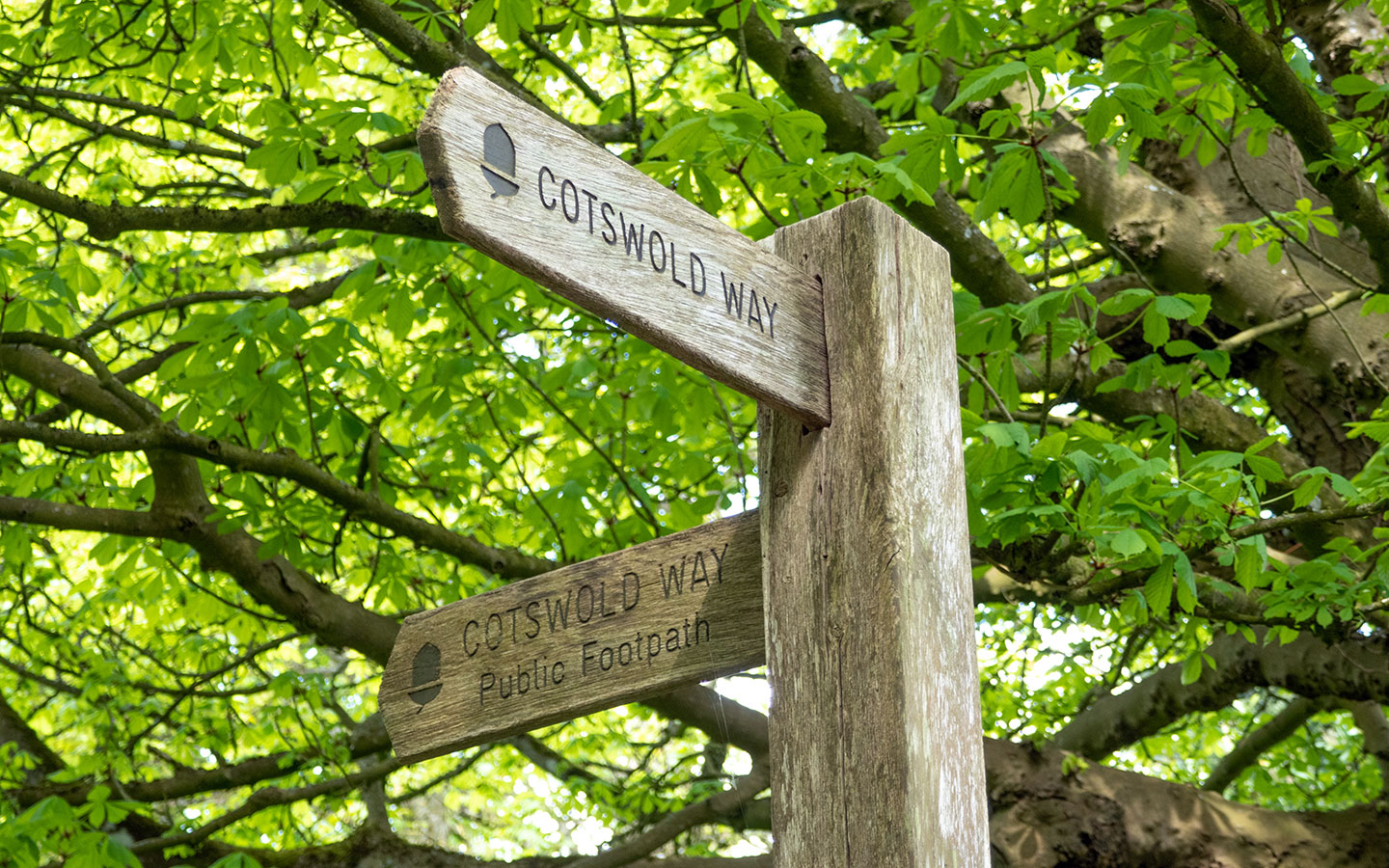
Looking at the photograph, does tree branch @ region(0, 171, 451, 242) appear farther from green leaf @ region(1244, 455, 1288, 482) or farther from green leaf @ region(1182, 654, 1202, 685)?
green leaf @ region(1182, 654, 1202, 685)

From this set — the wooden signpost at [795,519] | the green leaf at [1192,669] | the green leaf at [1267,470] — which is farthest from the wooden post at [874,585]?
the green leaf at [1192,669]

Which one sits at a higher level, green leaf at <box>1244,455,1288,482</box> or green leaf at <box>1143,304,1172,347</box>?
green leaf at <box>1143,304,1172,347</box>

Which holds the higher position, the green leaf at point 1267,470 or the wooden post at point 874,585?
the green leaf at point 1267,470

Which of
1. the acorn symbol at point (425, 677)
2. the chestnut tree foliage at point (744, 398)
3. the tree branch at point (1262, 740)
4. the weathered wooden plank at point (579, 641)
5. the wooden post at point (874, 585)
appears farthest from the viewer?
the tree branch at point (1262, 740)

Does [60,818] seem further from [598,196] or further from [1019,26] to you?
[1019,26]

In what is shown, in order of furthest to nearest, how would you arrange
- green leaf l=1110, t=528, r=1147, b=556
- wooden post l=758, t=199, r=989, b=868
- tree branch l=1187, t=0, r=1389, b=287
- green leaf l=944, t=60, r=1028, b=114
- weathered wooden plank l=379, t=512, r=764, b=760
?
1. tree branch l=1187, t=0, r=1389, b=287
2. green leaf l=944, t=60, r=1028, b=114
3. green leaf l=1110, t=528, r=1147, b=556
4. weathered wooden plank l=379, t=512, r=764, b=760
5. wooden post l=758, t=199, r=989, b=868

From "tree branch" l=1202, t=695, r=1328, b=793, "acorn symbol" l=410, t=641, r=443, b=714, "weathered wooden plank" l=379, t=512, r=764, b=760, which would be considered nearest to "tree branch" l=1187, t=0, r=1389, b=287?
"weathered wooden plank" l=379, t=512, r=764, b=760

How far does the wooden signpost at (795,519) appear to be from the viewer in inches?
46.5

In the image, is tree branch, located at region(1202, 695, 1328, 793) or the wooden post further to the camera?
tree branch, located at region(1202, 695, 1328, 793)

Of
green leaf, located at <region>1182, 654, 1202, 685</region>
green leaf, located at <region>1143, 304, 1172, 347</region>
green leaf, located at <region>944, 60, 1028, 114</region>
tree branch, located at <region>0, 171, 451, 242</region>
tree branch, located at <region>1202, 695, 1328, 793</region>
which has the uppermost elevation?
tree branch, located at <region>0, 171, 451, 242</region>

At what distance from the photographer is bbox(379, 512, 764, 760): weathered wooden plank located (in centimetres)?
145

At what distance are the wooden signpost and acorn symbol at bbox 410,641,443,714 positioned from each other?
12cm

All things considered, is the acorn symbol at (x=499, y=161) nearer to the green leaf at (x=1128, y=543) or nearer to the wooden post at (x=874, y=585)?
the wooden post at (x=874, y=585)

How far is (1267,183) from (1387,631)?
1771 mm
